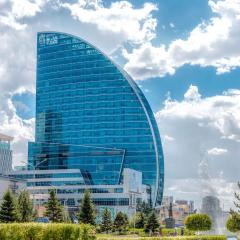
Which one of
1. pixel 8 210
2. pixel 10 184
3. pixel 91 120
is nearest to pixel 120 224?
pixel 10 184

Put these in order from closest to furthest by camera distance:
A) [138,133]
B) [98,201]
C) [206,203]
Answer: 1. [206,203]
2. [98,201]
3. [138,133]

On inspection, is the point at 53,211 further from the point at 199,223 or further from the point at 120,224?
the point at 120,224

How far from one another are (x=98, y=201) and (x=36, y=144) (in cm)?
3822

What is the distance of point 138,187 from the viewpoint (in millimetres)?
151500

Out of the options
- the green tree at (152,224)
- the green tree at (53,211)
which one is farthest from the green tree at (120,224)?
the green tree at (53,211)

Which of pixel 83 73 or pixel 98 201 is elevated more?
pixel 83 73

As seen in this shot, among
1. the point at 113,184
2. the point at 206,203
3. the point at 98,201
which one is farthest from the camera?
the point at 113,184

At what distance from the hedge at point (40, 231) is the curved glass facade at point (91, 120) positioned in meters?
125

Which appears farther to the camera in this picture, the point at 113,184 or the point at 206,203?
the point at 113,184

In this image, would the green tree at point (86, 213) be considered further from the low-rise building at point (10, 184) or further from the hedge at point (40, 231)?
the hedge at point (40, 231)

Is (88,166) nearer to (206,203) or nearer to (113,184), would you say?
(113,184)

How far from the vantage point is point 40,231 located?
106 feet

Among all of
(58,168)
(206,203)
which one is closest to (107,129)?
(58,168)

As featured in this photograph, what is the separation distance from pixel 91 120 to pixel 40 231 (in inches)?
5492
